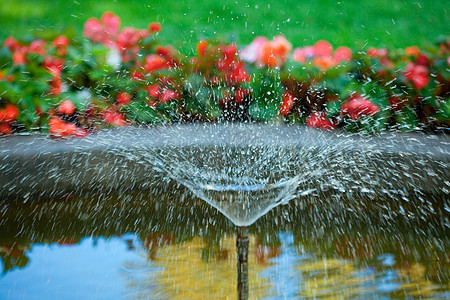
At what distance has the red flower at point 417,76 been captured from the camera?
282 cm

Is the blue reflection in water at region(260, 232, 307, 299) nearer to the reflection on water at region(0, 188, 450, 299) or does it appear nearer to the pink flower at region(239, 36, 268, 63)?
the reflection on water at region(0, 188, 450, 299)

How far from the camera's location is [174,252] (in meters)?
2.30

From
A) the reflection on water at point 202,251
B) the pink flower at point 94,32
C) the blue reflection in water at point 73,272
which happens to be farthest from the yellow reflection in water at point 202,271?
the pink flower at point 94,32

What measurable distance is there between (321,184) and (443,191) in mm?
563

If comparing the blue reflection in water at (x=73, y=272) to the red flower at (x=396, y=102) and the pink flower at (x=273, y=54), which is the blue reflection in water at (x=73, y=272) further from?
the red flower at (x=396, y=102)

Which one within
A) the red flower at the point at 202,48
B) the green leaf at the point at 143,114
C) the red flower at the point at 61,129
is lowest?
the green leaf at the point at 143,114

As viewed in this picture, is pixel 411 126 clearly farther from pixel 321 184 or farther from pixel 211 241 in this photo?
pixel 211 241

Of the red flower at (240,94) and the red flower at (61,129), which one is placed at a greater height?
the red flower at (240,94)

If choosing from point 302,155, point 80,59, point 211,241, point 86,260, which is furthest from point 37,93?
point 302,155

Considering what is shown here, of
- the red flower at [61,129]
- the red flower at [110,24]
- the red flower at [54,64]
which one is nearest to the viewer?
the red flower at [61,129]

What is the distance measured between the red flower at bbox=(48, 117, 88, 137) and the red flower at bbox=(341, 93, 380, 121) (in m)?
1.37

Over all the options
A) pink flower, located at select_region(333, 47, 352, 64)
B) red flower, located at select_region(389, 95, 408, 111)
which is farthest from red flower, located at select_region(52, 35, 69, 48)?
red flower, located at select_region(389, 95, 408, 111)

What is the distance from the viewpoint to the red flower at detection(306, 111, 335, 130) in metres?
2.82

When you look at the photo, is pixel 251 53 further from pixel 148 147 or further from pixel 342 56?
pixel 148 147
